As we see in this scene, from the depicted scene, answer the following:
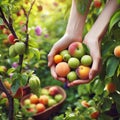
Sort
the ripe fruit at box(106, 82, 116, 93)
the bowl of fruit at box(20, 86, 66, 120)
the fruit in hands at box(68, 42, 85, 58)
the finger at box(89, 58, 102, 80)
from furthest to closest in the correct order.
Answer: the bowl of fruit at box(20, 86, 66, 120), the ripe fruit at box(106, 82, 116, 93), the fruit in hands at box(68, 42, 85, 58), the finger at box(89, 58, 102, 80)

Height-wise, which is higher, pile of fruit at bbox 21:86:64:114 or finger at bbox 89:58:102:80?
finger at bbox 89:58:102:80

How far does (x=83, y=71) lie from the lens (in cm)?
143

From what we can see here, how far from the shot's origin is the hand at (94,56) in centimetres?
142

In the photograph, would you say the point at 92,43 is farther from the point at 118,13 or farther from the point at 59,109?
the point at 59,109

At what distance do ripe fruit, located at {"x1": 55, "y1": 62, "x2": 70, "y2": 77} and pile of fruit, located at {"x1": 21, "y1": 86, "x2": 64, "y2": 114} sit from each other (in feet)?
2.32

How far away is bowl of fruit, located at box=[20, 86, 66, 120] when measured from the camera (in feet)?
7.32

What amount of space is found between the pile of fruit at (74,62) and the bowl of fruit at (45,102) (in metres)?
0.64

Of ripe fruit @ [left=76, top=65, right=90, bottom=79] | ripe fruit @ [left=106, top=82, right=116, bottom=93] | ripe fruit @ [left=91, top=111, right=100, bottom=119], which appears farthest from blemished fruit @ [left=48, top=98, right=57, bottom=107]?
ripe fruit @ [left=76, top=65, right=90, bottom=79]

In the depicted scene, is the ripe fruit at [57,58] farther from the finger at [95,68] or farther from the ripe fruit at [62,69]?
the finger at [95,68]

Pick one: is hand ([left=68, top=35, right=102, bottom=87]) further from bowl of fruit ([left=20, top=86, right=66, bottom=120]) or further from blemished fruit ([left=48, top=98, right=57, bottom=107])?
blemished fruit ([left=48, top=98, right=57, bottom=107])

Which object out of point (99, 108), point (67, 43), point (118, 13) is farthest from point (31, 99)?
point (118, 13)

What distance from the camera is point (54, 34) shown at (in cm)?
356

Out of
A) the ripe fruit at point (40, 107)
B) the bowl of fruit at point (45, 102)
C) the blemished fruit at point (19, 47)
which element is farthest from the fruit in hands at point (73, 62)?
the ripe fruit at point (40, 107)

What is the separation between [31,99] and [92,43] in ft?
3.29
